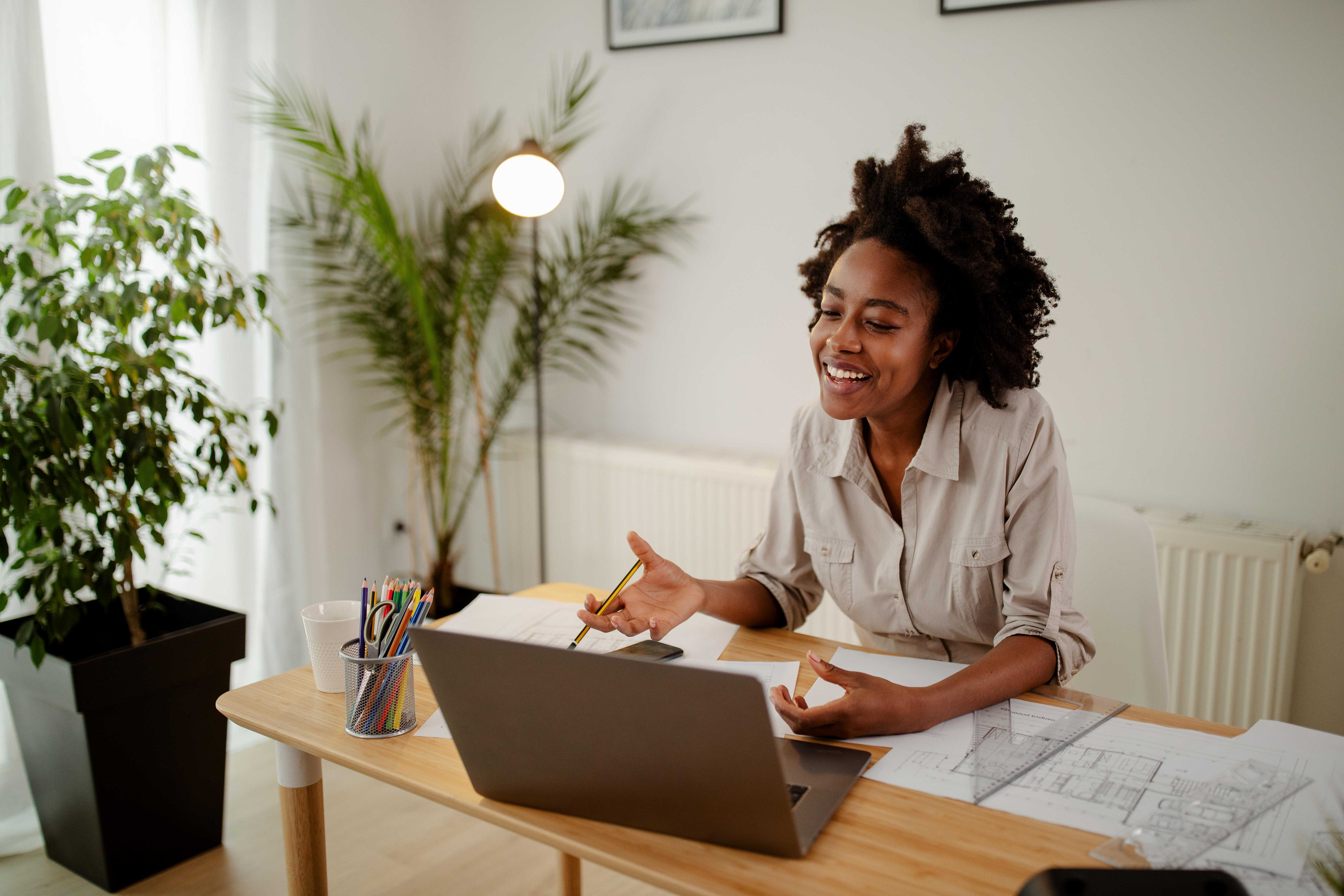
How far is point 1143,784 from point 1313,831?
0.14 meters

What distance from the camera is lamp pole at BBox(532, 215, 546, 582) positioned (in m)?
3.08

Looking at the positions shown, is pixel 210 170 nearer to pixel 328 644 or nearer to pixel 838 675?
pixel 328 644

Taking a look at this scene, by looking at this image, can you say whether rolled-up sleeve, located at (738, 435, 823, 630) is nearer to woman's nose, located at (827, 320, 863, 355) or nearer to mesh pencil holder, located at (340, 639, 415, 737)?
woman's nose, located at (827, 320, 863, 355)

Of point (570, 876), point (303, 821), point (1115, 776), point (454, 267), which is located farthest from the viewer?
point (454, 267)

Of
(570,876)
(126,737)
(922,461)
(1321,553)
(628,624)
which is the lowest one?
(570,876)

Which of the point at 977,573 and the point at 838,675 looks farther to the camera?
the point at 977,573

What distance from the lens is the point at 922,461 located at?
1.49m

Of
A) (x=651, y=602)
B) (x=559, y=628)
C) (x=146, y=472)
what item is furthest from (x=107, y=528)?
(x=651, y=602)

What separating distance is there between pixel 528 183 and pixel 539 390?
0.73m

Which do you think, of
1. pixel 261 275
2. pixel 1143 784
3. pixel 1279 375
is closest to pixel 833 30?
pixel 1279 375

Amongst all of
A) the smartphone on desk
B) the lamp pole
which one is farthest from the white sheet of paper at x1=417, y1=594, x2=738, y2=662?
the lamp pole

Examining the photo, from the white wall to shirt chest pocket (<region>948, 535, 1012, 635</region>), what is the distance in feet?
3.52

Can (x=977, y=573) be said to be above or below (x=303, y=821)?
above

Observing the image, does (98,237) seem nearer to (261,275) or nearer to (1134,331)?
(261,275)
